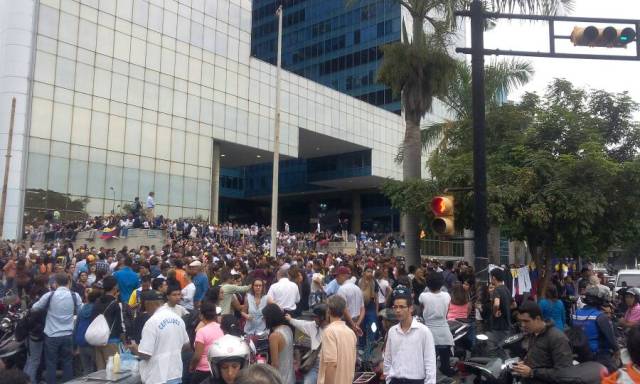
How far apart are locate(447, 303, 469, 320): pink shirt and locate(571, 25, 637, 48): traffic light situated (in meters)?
4.66

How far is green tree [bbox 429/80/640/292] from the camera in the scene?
15.7 metres

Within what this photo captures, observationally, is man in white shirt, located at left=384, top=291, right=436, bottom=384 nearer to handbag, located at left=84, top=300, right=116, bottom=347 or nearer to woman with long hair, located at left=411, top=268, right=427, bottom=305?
handbag, located at left=84, top=300, right=116, bottom=347

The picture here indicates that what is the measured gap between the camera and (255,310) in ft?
29.3

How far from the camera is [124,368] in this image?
6418 millimetres

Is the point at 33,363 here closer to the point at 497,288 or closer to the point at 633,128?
the point at 497,288

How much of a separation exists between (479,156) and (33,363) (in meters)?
6.89

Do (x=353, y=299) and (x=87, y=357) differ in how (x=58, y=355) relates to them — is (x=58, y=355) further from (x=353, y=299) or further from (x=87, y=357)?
(x=353, y=299)

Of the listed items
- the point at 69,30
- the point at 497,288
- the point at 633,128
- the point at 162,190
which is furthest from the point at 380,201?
the point at 497,288

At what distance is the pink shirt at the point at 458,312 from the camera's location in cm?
1009

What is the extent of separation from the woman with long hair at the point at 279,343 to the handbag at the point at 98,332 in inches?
105

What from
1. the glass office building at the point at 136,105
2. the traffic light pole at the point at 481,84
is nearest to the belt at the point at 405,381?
the traffic light pole at the point at 481,84

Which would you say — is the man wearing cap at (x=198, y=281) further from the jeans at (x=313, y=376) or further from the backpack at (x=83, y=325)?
the jeans at (x=313, y=376)

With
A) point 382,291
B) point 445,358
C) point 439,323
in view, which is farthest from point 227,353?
point 382,291

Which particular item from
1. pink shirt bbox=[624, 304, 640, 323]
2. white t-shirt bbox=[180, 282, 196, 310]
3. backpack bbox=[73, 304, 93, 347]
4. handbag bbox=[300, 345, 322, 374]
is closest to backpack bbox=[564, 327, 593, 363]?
handbag bbox=[300, 345, 322, 374]
